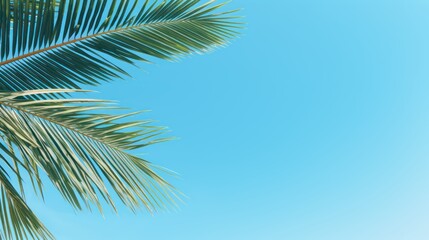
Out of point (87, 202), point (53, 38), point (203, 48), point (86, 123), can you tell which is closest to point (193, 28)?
point (203, 48)

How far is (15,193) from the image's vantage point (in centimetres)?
266

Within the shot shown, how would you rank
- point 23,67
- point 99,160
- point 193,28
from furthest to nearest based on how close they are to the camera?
point 193,28, point 23,67, point 99,160

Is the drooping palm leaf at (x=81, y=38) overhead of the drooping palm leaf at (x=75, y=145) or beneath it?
→ overhead

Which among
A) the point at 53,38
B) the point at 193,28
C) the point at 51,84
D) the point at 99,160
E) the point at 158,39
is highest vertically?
the point at 193,28

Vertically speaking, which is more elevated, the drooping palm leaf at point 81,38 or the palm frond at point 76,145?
the drooping palm leaf at point 81,38

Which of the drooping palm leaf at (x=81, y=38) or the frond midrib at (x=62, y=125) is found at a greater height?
the drooping palm leaf at (x=81, y=38)

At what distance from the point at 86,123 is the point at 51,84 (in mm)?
654

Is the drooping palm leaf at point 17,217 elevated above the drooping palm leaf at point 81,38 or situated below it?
below

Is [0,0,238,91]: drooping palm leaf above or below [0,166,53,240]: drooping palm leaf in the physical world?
above

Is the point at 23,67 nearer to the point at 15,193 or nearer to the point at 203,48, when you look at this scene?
the point at 15,193

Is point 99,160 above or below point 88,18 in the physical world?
below

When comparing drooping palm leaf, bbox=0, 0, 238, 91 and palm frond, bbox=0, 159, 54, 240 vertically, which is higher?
drooping palm leaf, bbox=0, 0, 238, 91

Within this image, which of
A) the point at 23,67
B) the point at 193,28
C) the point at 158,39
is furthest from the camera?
the point at 193,28

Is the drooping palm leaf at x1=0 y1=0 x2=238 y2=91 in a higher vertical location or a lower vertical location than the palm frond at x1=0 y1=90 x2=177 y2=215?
higher
